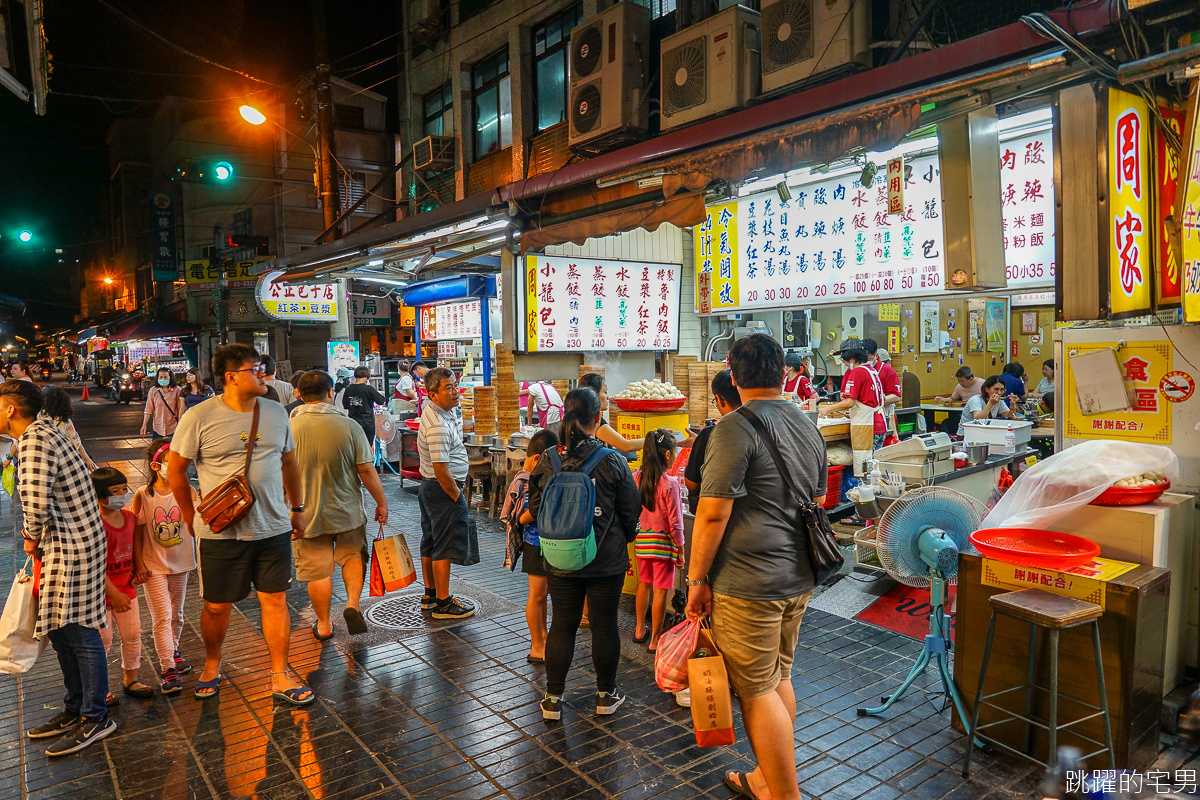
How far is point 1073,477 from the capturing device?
14.1 feet

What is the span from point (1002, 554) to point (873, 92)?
11.9 feet

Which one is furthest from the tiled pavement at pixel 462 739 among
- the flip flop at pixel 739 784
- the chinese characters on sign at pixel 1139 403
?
the chinese characters on sign at pixel 1139 403

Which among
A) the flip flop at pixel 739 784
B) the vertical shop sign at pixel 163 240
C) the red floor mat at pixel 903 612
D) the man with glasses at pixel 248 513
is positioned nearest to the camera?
the flip flop at pixel 739 784

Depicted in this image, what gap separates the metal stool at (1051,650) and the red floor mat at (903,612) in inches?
71.0

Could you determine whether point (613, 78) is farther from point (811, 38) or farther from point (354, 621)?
point (354, 621)

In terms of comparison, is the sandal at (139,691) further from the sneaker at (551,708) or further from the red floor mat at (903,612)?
the red floor mat at (903,612)

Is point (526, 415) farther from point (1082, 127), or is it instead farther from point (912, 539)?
point (1082, 127)

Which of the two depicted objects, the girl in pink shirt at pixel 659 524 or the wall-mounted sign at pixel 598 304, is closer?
the girl in pink shirt at pixel 659 524

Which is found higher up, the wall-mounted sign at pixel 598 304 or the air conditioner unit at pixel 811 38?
the air conditioner unit at pixel 811 38

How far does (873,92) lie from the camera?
5477 millimetres

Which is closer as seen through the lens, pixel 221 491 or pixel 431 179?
pixel 221 491

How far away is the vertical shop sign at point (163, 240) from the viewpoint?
3456 cm

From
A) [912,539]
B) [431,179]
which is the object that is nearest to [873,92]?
[912,539]

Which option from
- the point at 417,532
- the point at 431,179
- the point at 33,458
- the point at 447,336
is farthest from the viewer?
the point at 431,179
